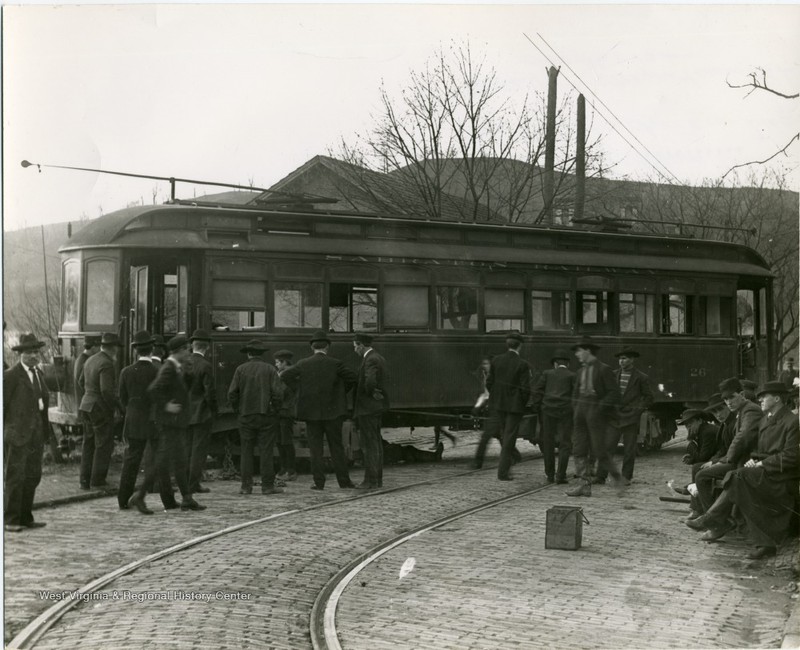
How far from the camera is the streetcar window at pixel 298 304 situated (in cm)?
1134

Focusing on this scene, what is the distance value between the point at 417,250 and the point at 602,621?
6666mm

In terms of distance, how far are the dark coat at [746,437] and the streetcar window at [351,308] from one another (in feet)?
17.0

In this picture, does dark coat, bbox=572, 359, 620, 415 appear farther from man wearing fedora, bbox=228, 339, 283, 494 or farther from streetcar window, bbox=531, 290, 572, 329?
man wearing fedora, bbox=228, 339, 283, 494

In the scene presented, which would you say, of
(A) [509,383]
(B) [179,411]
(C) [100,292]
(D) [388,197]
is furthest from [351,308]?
(D) [388,197]

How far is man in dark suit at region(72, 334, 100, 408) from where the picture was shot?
10047 millimetres

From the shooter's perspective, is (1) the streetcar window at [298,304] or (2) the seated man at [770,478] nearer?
(2) the seated man at [770,478]

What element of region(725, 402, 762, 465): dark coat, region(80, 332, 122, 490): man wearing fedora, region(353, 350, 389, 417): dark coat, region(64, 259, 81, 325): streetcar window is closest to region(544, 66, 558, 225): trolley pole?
region(353, 350, 389, 417): dark coat

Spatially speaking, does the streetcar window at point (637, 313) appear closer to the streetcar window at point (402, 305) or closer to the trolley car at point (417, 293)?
the trolley car at point (417, 293)

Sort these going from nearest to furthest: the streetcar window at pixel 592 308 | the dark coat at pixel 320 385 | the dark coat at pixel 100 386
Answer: the dark coat at pixel 100 386 → the dark coat at pixel 320 385 → the streetcar window at pixel 592 308

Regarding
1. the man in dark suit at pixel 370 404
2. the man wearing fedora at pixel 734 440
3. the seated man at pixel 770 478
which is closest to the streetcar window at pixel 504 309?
the man in dark suit at pixel 370 404

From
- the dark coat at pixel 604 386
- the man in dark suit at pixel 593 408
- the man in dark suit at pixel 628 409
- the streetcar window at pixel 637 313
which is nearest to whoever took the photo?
the man in dark suit at pixel 593 408

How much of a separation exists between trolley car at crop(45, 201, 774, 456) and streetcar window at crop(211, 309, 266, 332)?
0.5 inches

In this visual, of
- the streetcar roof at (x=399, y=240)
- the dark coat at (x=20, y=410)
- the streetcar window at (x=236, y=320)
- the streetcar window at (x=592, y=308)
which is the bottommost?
the dark coat at (x=20, y=410)

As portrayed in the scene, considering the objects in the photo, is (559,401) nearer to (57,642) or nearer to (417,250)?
(417,250)
